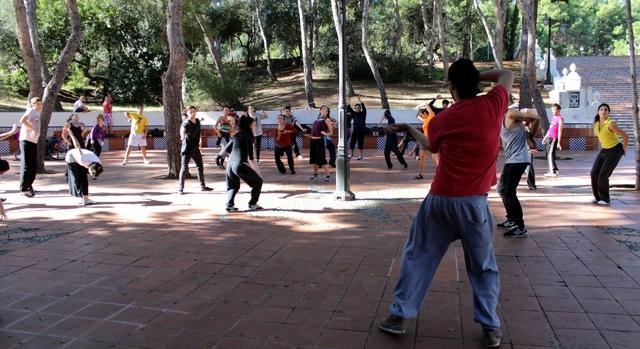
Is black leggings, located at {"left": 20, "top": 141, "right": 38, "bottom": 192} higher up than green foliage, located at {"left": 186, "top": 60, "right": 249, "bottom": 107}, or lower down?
lower down

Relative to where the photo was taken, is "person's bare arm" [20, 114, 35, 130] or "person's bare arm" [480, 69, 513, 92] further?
"person's bare arm" [20, 114, 35, 130]

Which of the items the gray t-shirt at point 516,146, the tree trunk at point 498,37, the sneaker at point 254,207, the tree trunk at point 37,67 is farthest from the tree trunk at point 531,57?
the tree trunk at point 37,67

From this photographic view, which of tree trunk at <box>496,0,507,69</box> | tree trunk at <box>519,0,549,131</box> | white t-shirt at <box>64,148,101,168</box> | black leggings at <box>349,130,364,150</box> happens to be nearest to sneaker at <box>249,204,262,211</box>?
white t-shirt at <box>64,148,101,168</box>

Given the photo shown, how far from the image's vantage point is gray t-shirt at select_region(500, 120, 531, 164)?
7.22 metres

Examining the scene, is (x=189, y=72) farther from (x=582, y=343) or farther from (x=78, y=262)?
(x=582, y=343)

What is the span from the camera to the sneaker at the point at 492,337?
3689 mm

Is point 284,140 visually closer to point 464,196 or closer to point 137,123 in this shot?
point 137,123

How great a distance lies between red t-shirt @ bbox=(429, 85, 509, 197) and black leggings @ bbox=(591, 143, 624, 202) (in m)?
5.93

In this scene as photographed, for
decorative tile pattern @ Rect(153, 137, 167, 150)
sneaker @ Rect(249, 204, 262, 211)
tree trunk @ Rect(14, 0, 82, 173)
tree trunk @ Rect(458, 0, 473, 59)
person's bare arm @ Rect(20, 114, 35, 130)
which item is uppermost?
tree trunk @ Rect(458, 0, 473, 59)

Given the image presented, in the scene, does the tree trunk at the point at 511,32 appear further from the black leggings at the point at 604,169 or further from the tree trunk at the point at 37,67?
the black leggings at the point at 604,169

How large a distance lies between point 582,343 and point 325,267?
2496 millimetres

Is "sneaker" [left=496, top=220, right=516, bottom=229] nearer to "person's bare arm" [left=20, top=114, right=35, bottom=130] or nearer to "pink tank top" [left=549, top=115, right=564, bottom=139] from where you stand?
"pink tank top" [left=549, top=115, right=564, bottom=139]

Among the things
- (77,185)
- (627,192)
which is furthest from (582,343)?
(77,185)

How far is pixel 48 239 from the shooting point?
6.93 m
